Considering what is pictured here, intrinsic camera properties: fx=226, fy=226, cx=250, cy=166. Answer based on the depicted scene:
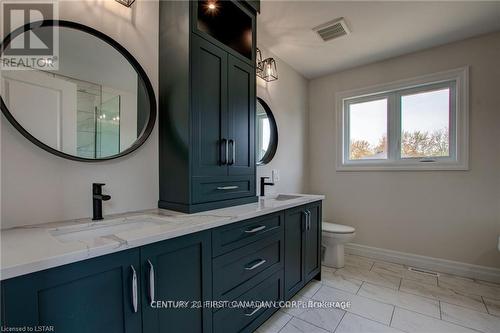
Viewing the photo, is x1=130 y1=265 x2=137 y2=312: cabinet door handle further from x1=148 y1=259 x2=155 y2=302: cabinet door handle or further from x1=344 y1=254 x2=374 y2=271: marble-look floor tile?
x1=344 y1=254 x2=374 y2=271: marble-look floor tile

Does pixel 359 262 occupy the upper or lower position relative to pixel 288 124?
lower

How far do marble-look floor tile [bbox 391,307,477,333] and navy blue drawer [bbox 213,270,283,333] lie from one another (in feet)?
2.89

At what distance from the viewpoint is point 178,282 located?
103 centimetres

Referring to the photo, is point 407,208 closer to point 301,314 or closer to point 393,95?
point 393,95

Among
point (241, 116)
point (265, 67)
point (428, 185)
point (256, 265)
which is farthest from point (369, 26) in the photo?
point (256, 265)

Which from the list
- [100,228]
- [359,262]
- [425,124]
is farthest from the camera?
[359,262]

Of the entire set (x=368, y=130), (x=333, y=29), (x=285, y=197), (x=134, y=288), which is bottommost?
(x=134, y=288)

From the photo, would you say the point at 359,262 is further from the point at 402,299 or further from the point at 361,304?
the point at 361,304

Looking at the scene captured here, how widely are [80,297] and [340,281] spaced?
224 cm

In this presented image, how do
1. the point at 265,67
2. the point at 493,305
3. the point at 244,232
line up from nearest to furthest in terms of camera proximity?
the point at 244,232 < the point at 493,305 < the point at 265,67

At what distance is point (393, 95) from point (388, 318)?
242 cm

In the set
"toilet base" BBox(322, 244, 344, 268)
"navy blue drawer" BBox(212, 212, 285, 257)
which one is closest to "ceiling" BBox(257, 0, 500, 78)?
"navy blue drawer" BBox(212, 212, 285, 257)

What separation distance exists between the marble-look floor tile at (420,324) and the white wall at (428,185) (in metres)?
1.10

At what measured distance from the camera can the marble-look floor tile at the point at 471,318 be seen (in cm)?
160
